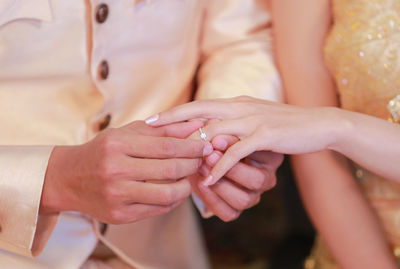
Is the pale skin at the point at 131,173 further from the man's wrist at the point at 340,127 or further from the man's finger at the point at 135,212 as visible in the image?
the man's wrist at the point at 340,127

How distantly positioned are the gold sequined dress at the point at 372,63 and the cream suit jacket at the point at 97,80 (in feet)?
0.60

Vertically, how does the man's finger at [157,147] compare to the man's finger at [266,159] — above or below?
above

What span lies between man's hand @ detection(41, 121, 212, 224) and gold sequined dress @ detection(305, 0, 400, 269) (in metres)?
0.37

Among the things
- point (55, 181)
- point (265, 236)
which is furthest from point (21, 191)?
point (265, 236)

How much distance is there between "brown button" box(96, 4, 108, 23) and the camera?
108 cm

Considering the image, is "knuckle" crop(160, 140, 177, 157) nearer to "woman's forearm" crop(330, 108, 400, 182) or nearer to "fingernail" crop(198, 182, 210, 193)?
"fingernail" crop(198, 182, 210, 193)

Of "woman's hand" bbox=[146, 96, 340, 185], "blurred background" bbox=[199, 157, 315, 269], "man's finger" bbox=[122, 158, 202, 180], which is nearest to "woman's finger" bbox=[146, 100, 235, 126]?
"woman's hand" bbox=[146, 96, 340, 185]

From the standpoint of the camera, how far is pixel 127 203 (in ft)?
3.04

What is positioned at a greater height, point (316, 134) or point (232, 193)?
point (316, 134)

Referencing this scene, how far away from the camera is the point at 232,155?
959mm

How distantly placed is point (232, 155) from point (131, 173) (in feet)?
0.62

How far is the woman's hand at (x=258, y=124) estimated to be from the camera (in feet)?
3.18

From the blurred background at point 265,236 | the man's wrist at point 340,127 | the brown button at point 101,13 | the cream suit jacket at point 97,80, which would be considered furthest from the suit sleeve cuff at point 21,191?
the blurred background at point 265,236

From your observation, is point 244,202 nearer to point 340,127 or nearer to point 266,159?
point 266,159
